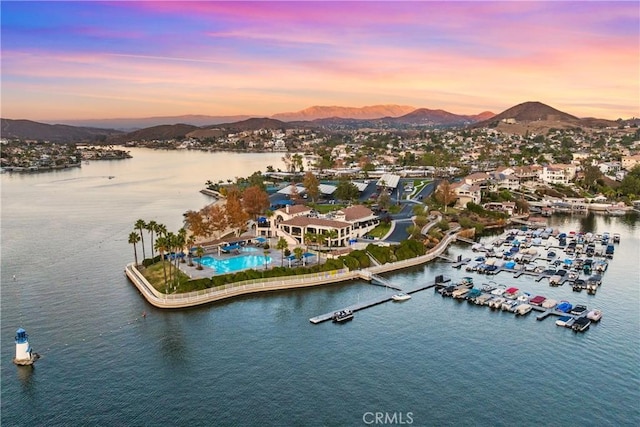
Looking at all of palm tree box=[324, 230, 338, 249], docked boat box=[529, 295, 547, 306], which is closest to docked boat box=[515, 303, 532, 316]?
docked boat box=[529, 295, 547, 306]

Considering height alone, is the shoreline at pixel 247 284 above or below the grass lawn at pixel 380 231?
below

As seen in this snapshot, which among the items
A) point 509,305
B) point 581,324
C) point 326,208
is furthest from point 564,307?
point 326,208

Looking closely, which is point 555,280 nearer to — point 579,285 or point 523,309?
point 579,285

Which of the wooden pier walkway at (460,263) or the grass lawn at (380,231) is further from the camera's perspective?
the grass lawn at (380,231)

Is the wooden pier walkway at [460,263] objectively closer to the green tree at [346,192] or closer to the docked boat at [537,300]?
the docked boat at [537,300]

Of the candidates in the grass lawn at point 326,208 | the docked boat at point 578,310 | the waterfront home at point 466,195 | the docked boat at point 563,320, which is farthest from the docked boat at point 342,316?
the waterfront home at point 466,195

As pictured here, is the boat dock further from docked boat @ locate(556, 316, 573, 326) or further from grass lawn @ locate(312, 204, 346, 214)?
grass lawn @ locate(312, 204, 346, 214)

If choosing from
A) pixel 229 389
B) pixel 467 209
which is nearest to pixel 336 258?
pixel 229 389
